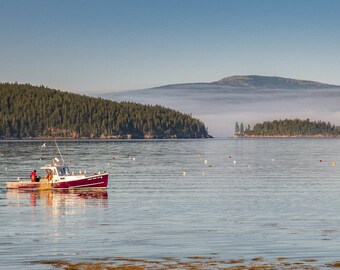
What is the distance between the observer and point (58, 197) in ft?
249

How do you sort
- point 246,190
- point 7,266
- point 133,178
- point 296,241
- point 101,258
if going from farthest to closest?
point 133,178 < point 246,190 < point 296,241 < point 101,258 < point 7,266

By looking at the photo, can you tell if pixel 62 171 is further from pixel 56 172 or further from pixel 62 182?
pixel 62 182

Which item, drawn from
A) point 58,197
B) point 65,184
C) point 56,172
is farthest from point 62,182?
point 58,197

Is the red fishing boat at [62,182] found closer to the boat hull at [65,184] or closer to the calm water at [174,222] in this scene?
the boat hull at [65,184]

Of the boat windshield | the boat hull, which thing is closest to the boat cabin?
the boat windshield

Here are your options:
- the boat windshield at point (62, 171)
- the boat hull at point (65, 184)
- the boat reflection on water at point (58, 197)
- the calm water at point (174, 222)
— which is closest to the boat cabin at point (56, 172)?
the boat windshield at point (62, 171)

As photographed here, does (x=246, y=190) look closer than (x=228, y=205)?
No

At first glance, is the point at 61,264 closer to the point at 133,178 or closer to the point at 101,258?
the point at 101,258

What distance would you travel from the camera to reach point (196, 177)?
108 meters

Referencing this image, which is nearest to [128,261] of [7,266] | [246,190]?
[7,266]

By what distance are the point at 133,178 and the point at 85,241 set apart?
62344 mm

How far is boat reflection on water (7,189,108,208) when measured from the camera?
68.9 m

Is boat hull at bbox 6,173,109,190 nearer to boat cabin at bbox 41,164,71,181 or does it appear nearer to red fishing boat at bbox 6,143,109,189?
red fishing boat at bbox 6,143,109,189

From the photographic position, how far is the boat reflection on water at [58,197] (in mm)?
68875
